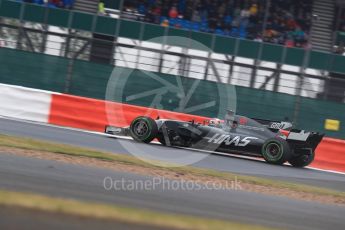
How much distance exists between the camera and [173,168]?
33.7 ft

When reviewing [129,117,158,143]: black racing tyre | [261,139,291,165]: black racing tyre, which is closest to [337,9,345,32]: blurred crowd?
[261,139,291,165]: black racing tyre

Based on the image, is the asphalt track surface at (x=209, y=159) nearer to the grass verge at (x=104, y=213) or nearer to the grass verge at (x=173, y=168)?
the grass verge at (x=173, y=168)

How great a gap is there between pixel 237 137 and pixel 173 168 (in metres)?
3.23

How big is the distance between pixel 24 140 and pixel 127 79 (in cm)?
733

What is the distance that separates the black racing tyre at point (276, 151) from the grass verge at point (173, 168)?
99.4 inches

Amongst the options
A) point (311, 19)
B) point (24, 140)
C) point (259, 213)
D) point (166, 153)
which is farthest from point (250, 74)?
point (259, 213)

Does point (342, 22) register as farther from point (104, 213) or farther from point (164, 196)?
point (104, 213)

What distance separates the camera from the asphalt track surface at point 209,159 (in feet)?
37.4

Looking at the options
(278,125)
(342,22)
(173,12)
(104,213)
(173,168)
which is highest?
(342,22)

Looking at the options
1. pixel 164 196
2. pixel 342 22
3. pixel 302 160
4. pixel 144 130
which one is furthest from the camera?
pixel 342 22

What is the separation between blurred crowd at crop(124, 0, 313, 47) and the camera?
79.0 feet

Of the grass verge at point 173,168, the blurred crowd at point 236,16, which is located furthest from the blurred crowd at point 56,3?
the grass verge at point 173,168

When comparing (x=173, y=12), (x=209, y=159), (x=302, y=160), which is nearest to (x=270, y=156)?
(x=302, y=160)

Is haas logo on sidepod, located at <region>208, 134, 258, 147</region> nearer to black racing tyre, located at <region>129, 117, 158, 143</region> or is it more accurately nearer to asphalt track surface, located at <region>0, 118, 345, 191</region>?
asphalt track surface, located at <region>0, 118, 345, 191</region>
